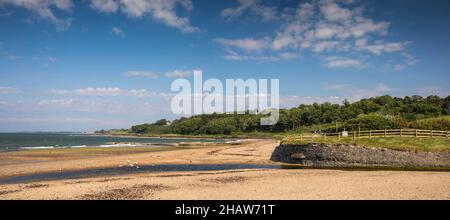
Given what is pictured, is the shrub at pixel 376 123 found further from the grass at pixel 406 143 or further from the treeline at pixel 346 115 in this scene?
the grass at pixel 406 143

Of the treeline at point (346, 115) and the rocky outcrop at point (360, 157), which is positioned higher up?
the treeline at point (346, 115)

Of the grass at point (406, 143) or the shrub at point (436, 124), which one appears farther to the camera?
the shrub at point (436, 124)

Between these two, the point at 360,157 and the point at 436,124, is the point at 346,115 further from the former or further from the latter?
the point at 360,157

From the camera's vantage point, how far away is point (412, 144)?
29469mm

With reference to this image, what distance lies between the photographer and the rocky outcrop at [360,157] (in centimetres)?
2783

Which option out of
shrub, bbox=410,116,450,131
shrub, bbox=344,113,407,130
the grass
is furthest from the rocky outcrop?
shrub, bbox=344,113,407,130

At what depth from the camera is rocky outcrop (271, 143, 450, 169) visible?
27830mm

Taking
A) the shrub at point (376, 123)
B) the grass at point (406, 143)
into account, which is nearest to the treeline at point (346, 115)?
the shrub at point (376, 123)

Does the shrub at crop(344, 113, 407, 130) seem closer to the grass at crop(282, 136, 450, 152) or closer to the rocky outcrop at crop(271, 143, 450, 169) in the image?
the grass at crop(282, 136, 450, 152)

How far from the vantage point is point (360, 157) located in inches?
1197

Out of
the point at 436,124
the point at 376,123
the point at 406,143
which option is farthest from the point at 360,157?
the point at 376,123
